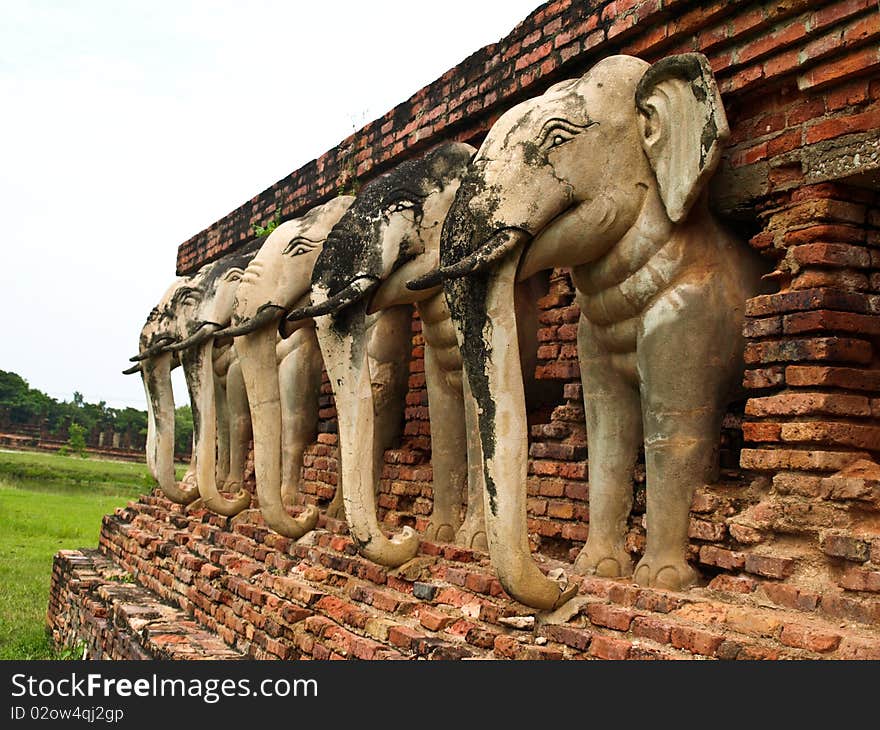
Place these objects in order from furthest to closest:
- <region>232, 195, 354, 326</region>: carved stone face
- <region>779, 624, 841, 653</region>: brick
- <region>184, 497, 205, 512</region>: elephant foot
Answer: <region>184, 497, 205, 512</region>: elephant foot → <region>232, 195, 354, 326</region>: carved stone face → <region>779, 624, 841, 653</region>: brick

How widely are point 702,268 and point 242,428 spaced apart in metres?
5.43

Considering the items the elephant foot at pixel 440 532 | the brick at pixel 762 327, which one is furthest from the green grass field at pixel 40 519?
the brick at pixel 762 327

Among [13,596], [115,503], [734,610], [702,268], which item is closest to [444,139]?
[702,268]

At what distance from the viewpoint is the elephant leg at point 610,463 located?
4.54 metres

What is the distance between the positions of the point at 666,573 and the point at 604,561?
0.41m

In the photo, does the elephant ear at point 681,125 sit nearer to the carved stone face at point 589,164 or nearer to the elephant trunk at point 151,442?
the carved stone face at point 589,164

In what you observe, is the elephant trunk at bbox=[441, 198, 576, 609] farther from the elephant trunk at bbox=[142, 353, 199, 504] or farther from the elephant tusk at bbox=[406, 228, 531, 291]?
the elephant trunk at bbox=[142, 353, 199, 504]

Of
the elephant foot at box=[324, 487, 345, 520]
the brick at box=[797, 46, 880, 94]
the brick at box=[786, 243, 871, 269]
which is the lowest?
the elephant foot at box=[324, 487, 345, 520]

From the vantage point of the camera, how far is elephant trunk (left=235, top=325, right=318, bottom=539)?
631 centimetres

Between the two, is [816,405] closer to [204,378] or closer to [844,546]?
[844,546]

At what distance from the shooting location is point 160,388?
8398mm

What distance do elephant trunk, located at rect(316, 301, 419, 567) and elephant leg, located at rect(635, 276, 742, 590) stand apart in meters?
1.43

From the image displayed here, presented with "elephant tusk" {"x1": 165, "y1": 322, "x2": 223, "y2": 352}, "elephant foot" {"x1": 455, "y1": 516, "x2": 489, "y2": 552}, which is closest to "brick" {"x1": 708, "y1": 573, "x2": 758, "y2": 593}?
"elephant foot" {"x1": 455, "y1": 516, "x2": 489, "y2": 552}

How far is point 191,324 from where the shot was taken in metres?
8.01
